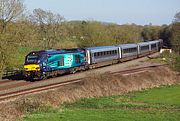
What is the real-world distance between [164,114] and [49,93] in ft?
29.2

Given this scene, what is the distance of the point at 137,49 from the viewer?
77.2 meters

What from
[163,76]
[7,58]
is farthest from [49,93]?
[163,76]

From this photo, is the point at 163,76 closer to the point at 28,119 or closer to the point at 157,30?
the point at 28,119

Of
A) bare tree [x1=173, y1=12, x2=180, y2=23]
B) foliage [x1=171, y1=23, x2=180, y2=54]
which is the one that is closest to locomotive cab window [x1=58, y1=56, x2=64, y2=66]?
foliage [x1=171, y1=23, x2=180, y2=54]

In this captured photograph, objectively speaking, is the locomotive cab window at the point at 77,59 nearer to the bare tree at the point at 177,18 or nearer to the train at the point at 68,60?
the train at the point at 68,60

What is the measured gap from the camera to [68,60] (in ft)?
144

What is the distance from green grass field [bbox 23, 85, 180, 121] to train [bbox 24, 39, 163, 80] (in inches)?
371

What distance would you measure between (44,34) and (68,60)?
30.2m

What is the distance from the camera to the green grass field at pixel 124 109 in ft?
72.6

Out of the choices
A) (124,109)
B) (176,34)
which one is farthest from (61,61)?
(176,34)

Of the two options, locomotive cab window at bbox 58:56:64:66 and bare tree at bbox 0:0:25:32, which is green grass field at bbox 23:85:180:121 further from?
bare tree at bbox 0:0:25:32

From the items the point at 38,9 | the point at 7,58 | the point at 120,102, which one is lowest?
the point at 120,102

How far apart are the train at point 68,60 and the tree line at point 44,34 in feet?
16.2

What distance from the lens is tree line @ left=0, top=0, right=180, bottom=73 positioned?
43812 millimetres
